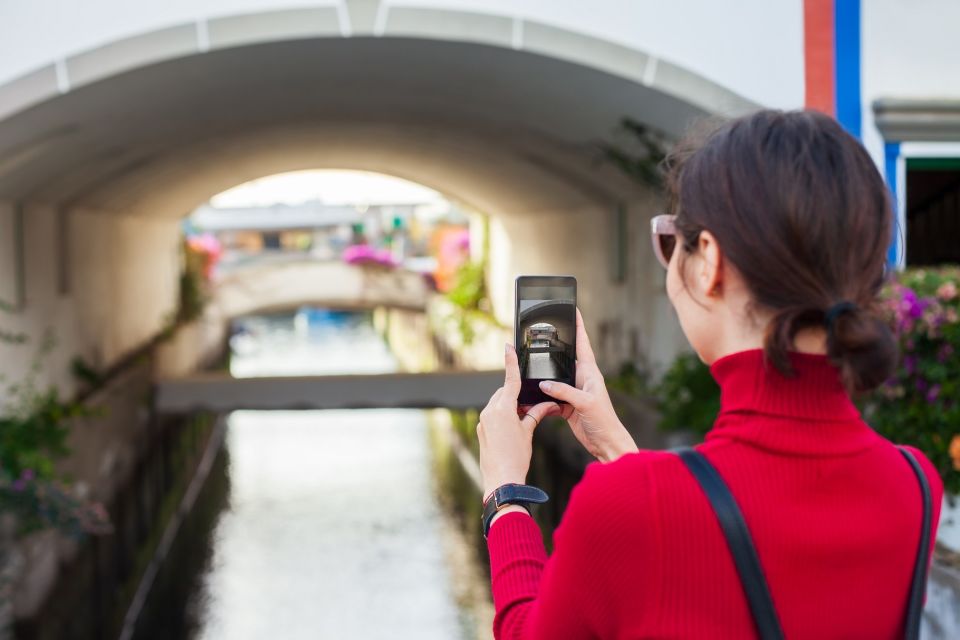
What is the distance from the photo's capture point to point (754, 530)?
101cm

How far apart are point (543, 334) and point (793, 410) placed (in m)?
0.42

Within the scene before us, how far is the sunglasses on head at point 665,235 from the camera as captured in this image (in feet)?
3.91

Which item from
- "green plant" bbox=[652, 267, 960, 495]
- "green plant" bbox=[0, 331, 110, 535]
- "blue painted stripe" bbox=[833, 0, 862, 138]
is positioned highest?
"blue painted stripe" bbox=[833, 0, 862, 138]

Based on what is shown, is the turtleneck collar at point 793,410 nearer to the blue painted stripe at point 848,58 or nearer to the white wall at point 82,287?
the blue painted stripe at point 848,58

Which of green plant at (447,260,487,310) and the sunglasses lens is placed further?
green plant at (447,260,487,310)

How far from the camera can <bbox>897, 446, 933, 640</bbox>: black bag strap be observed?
3.61 feet

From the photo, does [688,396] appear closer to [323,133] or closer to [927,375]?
[927,375]

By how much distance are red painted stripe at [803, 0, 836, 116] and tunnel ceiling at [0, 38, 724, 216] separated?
0.61 m

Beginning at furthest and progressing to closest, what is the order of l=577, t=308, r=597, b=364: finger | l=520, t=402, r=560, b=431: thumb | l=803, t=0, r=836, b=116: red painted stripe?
l=803, t=0, r=836, b=116: red painted stripe < l=577, t=308, r=597, b=364: finger < l=520, t=402, r=560, b=431: thumb

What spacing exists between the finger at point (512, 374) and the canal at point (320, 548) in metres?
7.28

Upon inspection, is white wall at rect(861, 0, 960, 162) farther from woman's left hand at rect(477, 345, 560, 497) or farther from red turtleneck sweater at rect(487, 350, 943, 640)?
red turtleneck sweater at rect(487, 350, 943, 640)

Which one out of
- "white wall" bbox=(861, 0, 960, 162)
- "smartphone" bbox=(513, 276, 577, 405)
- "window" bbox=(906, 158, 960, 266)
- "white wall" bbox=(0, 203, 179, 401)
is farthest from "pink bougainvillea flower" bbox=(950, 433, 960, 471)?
"white wall" bbox=(0, 203, 179, 401)

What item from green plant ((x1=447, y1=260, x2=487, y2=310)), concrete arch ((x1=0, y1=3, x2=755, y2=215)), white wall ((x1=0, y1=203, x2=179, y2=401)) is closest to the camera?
concrete arch ((x1=0, y1=3, x2=755, y2=215))

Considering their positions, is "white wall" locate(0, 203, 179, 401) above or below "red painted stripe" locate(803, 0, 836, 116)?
below
